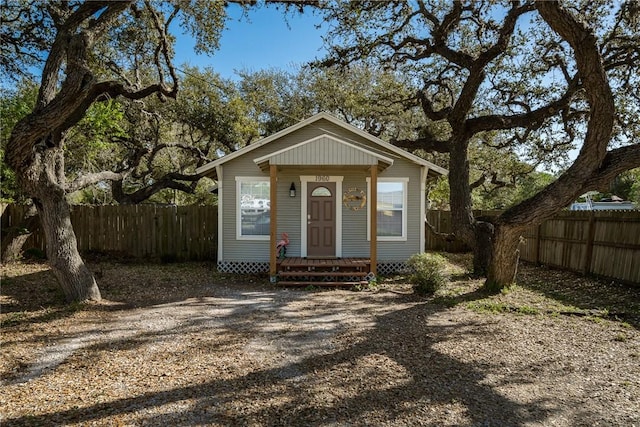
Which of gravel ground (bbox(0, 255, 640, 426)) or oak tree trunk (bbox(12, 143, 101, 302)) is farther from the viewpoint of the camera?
oak tree trunk (bbox(12, 143, 101, 302))

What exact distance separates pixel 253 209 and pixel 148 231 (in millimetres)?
4074

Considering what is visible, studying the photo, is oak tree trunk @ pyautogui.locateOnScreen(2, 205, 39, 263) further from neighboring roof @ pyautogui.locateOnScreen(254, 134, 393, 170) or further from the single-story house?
neighboring roof @ pyautogui.locateOnScreen(254, 134, 393, 170)

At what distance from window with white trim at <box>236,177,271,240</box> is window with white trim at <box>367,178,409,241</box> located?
2.85m

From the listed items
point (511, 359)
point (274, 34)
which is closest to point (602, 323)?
point (511, 359)

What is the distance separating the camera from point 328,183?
436 inches

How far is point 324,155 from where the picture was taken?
30.7 ft

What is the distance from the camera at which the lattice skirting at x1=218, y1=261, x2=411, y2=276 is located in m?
11.1


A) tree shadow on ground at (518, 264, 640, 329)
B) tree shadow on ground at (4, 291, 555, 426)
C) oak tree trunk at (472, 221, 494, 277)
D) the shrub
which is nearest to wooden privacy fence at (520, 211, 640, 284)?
tree shadow on ground at (518, 264, 640, 329)

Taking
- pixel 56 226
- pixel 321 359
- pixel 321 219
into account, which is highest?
pixel 56 226

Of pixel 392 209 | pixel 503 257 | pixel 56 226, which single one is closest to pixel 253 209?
pixel 392 209

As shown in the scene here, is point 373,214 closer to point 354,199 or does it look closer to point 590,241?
point 354,199

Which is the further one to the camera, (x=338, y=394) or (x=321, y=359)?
(x=321, y=359)

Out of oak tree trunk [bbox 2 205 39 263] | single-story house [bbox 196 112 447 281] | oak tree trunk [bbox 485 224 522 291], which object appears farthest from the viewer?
oak tree trunk [bbox 2 205 39 263]

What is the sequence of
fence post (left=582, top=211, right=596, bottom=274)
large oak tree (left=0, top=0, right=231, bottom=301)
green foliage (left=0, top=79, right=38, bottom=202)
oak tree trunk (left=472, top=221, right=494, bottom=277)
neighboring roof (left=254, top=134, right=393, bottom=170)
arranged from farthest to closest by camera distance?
green foliage (left=0, top=79, right=38, bottom=202)
oak tree trunk (left=472, top=221, right=494, bottom=277)
fence post (left=582, top=211, right=596, bottom=274)
neighboring roof (left=254, top=134, right=393, bottom=170)
large oak tree (left=0, top=0, right=231, bottom=301)
